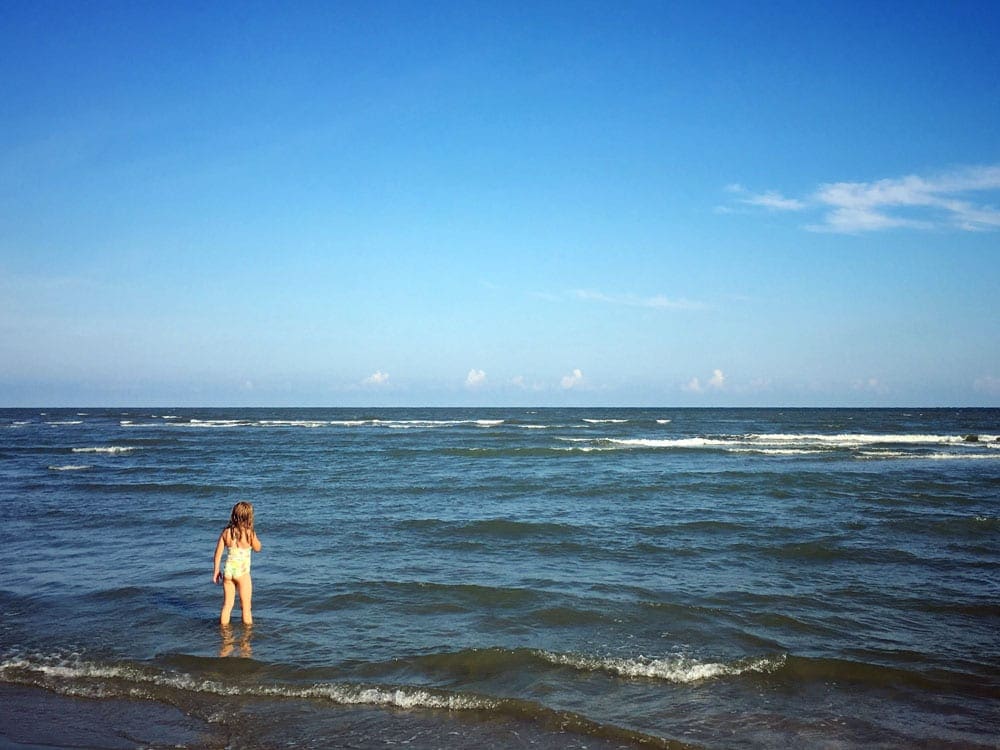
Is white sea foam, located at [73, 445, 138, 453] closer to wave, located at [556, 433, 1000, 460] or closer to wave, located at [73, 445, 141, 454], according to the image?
wave, located at [73, 445, 141, 454]

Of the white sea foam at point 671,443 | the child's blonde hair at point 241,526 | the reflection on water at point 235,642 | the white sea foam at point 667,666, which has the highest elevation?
the child's blonde hair at point 241,526

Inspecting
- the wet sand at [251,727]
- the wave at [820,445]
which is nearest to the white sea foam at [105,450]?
the wave at [820,445]

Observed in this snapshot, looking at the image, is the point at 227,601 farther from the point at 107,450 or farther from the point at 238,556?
the point at 107,450

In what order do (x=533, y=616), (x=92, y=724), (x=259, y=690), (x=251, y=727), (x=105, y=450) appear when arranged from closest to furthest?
1. (x=251, y=727)
2. (x=92, y=724)
3. (x=259, y=690)
4. (x=533, y=616)
5. (x=105, y=450)

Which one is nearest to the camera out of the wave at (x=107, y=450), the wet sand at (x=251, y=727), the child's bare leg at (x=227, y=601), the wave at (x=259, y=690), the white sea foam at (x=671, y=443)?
the wet sand at (x=251, y=727)

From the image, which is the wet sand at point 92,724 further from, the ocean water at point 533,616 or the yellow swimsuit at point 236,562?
the yellow swimsuit at point 236,562

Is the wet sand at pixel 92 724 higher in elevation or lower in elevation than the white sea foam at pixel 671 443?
higher

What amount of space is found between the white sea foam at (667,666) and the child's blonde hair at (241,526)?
400cm

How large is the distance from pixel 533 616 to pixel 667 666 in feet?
7.21

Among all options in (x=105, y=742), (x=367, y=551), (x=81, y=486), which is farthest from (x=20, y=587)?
(x=81, y=486)

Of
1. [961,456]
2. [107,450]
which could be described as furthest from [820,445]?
[107,450]

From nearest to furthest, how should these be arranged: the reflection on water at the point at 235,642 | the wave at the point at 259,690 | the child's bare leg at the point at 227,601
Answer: the wave at the point at 259,690, the reflection on water at the point at 235,642, the child's bare leg at the point at 227,601

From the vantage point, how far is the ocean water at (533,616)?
6227 mm

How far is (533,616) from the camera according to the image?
900cm
